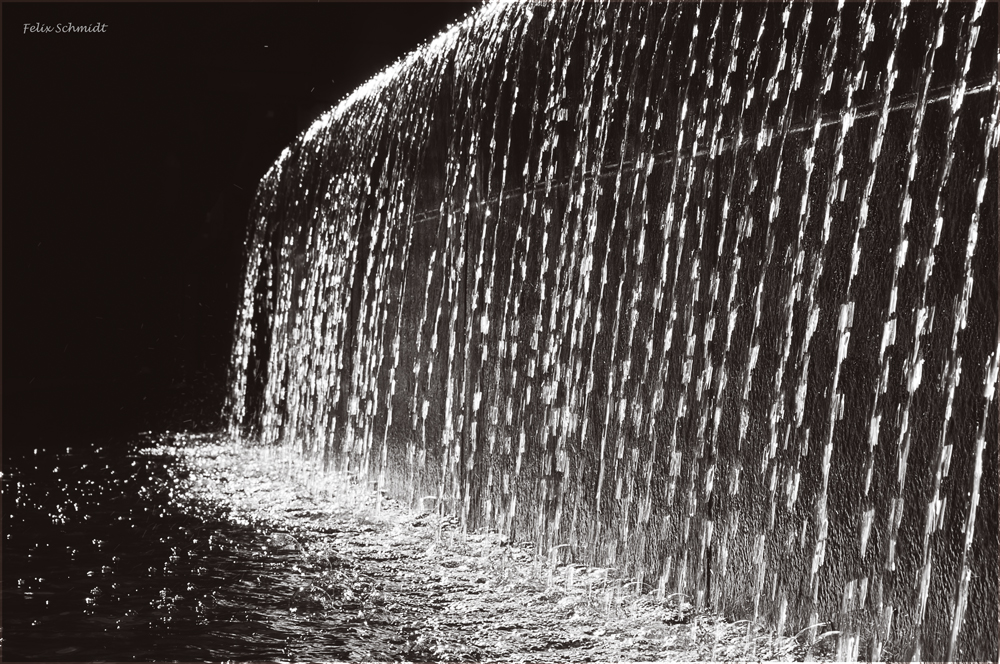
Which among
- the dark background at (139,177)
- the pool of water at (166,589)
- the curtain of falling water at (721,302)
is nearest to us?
the curtain of falling water at (721,302)

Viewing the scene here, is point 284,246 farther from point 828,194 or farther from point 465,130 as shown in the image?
point 828,194

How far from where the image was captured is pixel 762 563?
13.5ft

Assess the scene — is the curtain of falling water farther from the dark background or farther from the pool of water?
the dark background

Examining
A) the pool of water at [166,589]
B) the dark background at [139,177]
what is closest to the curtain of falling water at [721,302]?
the pool of water at [166,589]

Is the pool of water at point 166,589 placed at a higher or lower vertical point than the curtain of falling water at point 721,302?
lower

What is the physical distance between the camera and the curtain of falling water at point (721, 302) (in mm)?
3369

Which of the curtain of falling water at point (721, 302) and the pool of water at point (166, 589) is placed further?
the pool of water at point (166, 589)

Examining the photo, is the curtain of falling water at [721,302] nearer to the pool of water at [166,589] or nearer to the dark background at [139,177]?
the pool of water at [166,589]

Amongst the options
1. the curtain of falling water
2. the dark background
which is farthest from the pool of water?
the dark background

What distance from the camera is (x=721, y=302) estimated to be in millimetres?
4453

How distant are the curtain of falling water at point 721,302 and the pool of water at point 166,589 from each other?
55.3 inches

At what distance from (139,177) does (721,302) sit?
49.9 ft

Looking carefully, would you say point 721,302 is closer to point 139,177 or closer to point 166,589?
point 166,589

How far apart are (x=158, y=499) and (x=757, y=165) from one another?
17.1 ft
